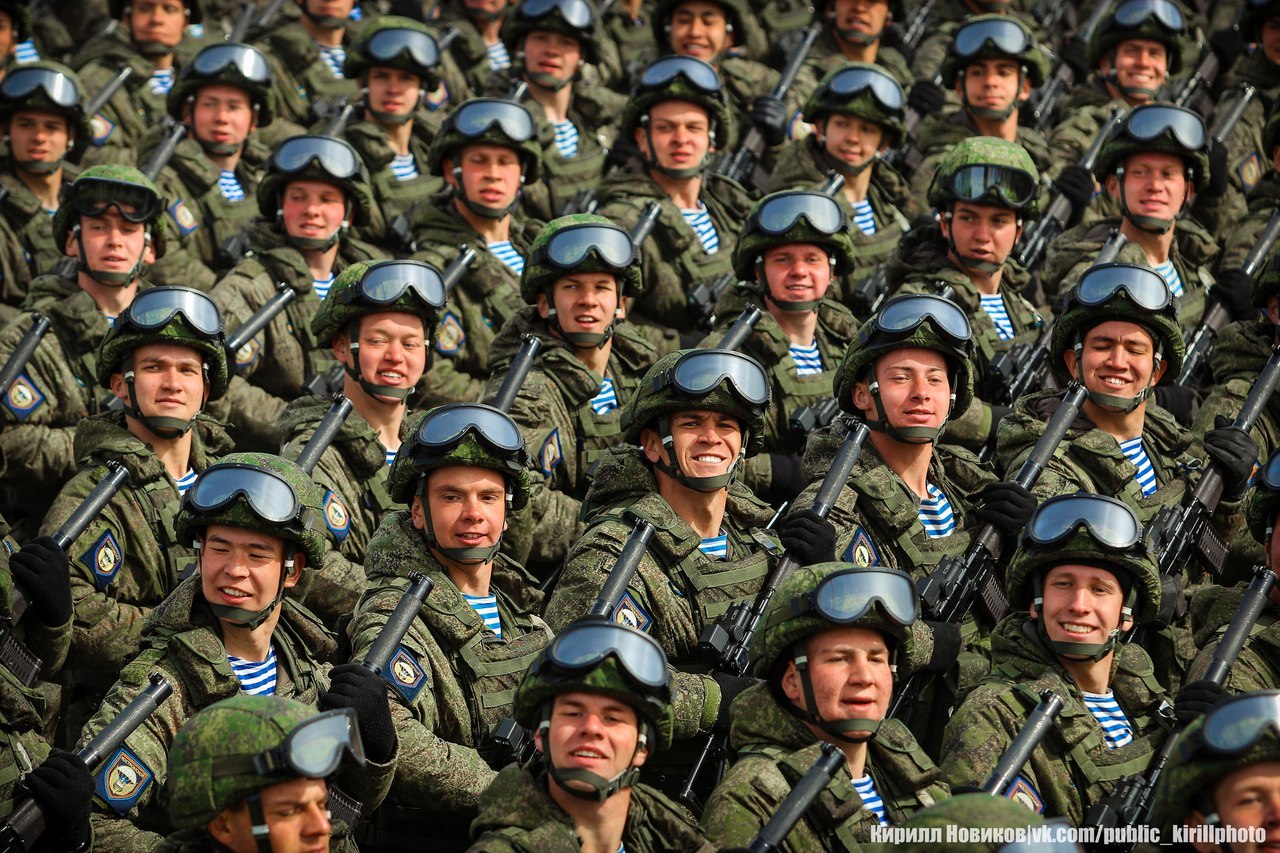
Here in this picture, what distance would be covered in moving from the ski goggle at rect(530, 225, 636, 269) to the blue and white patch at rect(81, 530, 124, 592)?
11.4 feet

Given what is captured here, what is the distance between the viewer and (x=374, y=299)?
13.6m

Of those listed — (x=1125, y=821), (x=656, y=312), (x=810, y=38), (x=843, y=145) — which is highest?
(x=810, y=38)

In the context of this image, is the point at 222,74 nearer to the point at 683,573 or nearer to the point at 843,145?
the point at 843,145

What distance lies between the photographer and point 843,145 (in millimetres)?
17188

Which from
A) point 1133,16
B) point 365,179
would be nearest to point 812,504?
point 365,179

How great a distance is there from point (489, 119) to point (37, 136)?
11.7 feet

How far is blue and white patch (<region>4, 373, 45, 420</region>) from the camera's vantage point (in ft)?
46.0

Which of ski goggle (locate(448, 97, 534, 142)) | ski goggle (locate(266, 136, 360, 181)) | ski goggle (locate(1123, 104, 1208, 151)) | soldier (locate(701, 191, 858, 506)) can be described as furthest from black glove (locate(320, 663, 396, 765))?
ski goggle (locate(1123, 104, 1208, 151))

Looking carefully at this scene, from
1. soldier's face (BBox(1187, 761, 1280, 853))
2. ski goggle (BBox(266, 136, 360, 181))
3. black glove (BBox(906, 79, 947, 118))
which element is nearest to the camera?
soldier's face (BBox(1187, 761, 1280, 853))

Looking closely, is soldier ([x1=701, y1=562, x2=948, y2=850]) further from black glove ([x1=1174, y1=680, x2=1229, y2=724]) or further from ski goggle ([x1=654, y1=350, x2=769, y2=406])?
ski goggle ([x1=654, y1=350, x2=769, y2=406])

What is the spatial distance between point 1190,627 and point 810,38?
8.76 m

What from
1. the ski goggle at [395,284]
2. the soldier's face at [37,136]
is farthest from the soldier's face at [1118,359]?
the soldier's face at [37,136]

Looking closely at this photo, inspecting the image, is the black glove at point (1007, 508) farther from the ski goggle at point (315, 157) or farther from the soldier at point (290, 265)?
the ski goggle at point (315, 157)

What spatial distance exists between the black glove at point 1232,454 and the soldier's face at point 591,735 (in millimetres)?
5192
